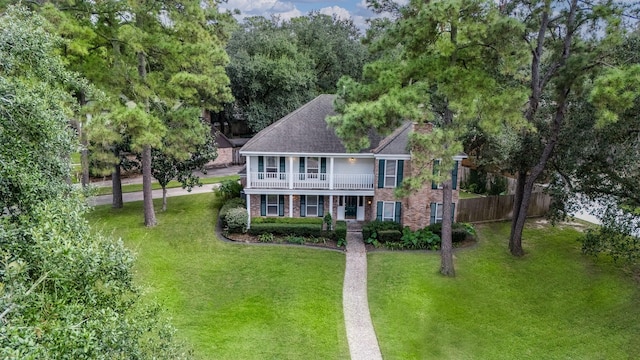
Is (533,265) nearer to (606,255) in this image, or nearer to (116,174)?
(606,255)

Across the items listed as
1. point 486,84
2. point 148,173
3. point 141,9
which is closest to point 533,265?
point 486,84

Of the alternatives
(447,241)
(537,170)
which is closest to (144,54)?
(447,241)

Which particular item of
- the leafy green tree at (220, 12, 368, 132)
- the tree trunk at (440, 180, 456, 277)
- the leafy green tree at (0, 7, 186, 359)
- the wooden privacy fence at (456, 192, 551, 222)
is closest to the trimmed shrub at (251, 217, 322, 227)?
the tree trunk at (440, 180, 456, 277)

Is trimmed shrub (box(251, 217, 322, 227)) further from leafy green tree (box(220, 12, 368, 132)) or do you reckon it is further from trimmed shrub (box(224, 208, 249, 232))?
leafy green tree (box(220, 12, 368, 132))

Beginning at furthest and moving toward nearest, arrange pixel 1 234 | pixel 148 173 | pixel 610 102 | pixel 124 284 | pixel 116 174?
pixel 116 174 → pixel 148 173 → pixel 610 102 → pixel 124 284 → pixel 1 234

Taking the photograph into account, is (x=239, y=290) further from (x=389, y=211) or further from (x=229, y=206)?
(x=389, y=211)

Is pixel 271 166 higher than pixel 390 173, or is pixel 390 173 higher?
pixel 271 166
